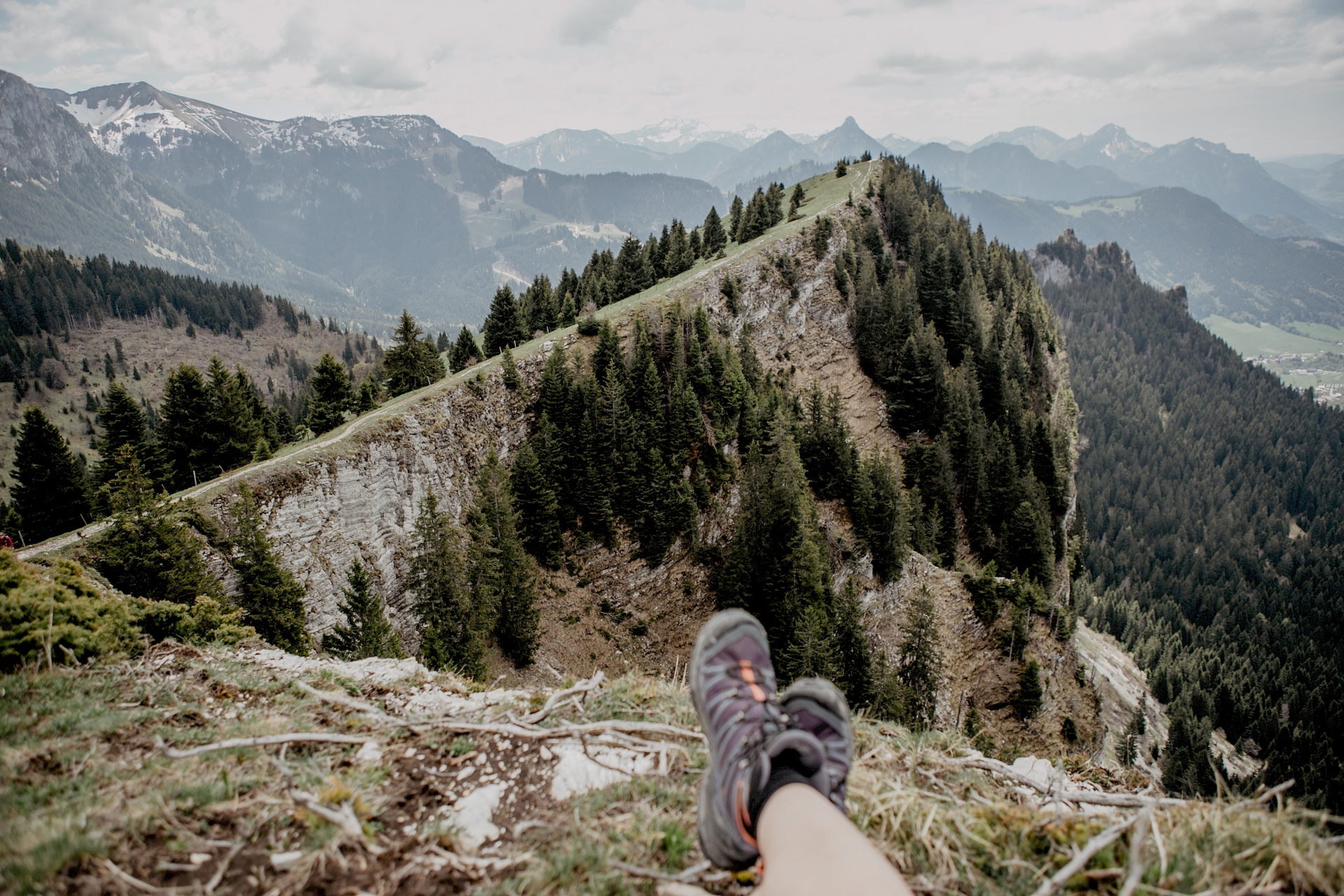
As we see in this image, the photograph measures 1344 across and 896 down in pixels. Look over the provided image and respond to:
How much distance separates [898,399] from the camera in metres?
60.2

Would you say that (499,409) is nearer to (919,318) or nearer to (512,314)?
(512,314)

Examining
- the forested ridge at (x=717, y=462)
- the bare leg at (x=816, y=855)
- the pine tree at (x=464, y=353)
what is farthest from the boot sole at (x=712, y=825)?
the pine tree at (x=464, y=353)

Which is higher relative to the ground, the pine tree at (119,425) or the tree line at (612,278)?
the tree line at (612,278)

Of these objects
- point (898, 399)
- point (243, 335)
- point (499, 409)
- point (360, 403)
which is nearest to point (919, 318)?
point (898, 399)

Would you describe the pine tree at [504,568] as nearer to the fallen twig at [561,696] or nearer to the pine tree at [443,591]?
the pine tree at [443,591]

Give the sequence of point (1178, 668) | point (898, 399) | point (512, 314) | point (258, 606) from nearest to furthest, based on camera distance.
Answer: point (258, 606) → point (512, 314) → point (898, 399) → point (1178, 668)

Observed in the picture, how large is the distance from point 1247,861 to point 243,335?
23767 centimetres

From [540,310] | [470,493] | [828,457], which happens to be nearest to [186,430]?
[470,493]

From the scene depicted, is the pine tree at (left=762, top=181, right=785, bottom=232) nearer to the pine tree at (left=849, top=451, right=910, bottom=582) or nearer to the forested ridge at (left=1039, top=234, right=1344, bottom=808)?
the pine tree at (left=849, top=451, right=910, bottom=582)

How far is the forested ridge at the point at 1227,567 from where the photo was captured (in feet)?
247

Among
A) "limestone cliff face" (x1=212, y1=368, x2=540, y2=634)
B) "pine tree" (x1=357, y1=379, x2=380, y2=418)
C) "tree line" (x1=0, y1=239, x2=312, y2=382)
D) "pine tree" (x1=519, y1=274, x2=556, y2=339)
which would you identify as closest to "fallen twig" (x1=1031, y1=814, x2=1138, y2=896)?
"limestone cliff face" (x1=212, y1=368, x2=540, y2=634)

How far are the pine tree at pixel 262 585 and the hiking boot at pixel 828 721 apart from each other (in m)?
23.9

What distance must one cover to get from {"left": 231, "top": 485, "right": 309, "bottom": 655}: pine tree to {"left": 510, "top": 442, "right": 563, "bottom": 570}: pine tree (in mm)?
14412

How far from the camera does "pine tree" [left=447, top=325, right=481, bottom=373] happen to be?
50.8m
